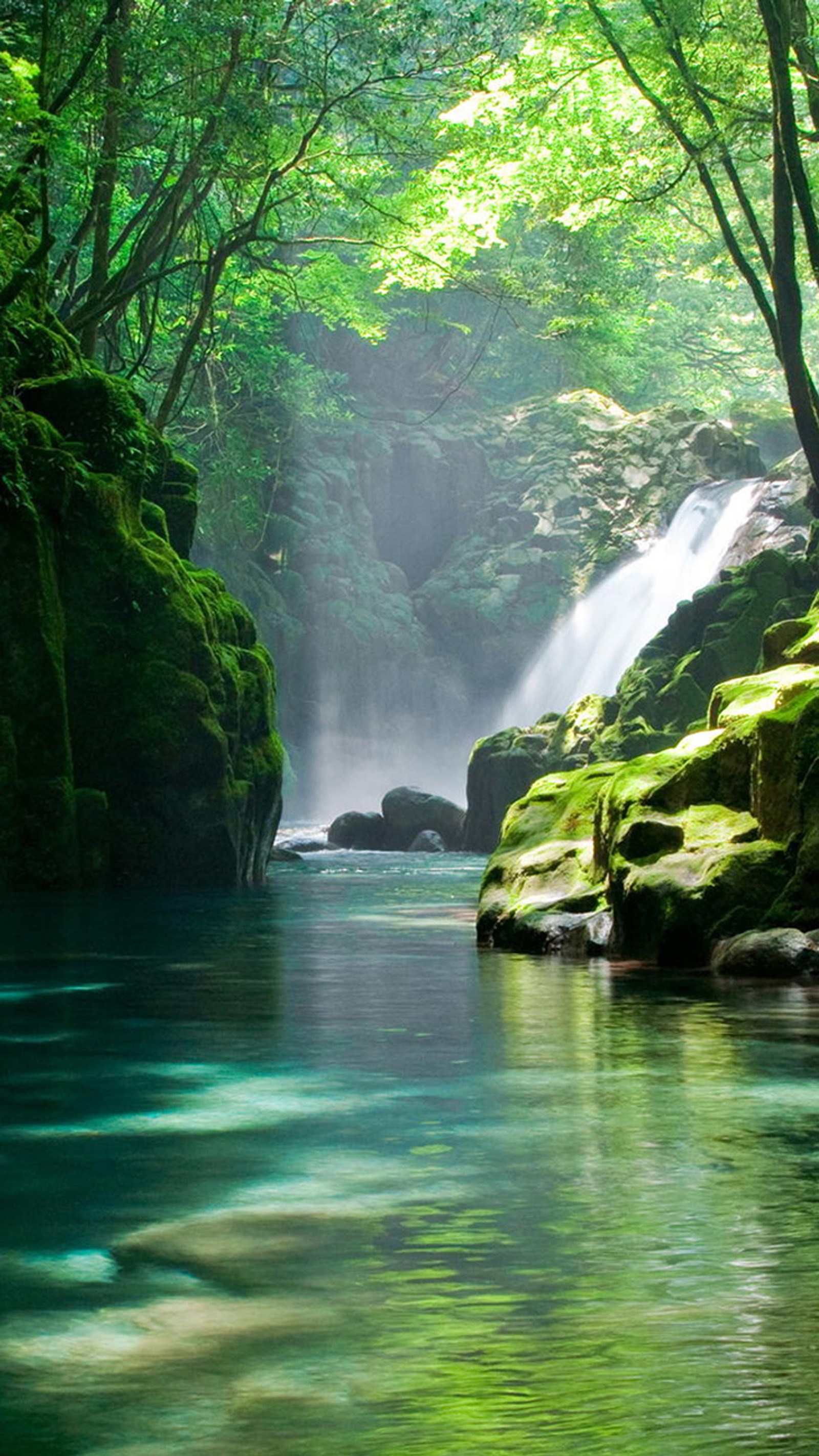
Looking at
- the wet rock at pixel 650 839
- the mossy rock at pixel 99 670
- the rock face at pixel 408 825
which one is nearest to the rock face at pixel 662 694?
the rock face at pixel 408 825

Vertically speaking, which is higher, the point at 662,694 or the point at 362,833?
the point at 662,694

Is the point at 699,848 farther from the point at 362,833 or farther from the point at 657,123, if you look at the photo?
the point at 362,833

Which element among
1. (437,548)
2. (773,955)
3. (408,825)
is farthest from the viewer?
(437,548)

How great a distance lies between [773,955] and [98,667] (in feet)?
36.3

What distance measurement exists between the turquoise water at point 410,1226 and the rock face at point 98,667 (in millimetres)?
8879

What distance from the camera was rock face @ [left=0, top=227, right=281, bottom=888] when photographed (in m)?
17.6

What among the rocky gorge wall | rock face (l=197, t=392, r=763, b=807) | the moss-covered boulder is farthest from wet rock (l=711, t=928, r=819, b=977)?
rock face (l=197, t=392, r=763, b=807)

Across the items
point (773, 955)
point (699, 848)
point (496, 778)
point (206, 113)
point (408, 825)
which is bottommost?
point (773, 955)

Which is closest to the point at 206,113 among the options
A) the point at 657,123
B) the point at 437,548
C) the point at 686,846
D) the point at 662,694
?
the point at 657,123

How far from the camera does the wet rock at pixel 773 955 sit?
1003cm

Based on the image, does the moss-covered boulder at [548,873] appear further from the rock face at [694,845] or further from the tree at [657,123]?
the tree at [657,123]

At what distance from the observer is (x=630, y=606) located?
126 feet

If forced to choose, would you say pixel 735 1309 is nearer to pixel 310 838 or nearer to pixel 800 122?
pixel 800 122

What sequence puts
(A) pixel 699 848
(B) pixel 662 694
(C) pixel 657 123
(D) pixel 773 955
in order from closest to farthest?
(D) pixel 773 955 < (A) pixel 699 848 < (C) pixel 657 123 < (B) pixel 662 694
